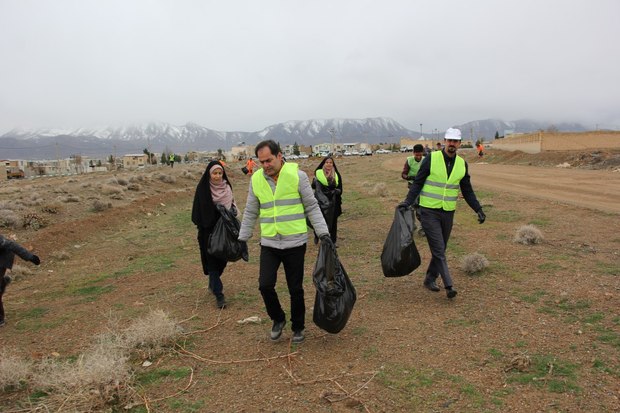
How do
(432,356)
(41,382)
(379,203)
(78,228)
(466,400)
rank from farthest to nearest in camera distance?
(379,203) < (78,228) < (432,356) < (41,382) < (466,400)

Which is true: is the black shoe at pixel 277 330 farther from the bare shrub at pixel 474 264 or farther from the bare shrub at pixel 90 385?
the bare shrub at pixel 474 264

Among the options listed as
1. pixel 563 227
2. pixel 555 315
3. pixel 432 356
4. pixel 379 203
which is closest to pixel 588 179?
pixel 379 203

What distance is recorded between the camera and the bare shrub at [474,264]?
6.19 meters

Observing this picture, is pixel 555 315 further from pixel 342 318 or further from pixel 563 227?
pixel 563 227

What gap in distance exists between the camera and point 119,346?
4.38 meters

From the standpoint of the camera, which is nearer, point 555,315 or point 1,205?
point 555,315

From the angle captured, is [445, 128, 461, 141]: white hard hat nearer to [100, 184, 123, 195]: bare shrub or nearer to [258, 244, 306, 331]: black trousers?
[258, 244, 306, 331]: black trousers

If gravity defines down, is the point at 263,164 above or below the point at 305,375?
above

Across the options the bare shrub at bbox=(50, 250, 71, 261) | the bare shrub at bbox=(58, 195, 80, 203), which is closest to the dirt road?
the bare shrub at bbox=(50, 250, 71, 261)

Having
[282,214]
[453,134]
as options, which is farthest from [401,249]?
[282,214]

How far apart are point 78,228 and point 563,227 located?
12.4 m

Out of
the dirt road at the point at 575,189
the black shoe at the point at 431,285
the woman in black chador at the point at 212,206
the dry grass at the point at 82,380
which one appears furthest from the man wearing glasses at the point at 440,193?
the dirt road at the point at 575,189

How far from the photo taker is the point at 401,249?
16.8ft

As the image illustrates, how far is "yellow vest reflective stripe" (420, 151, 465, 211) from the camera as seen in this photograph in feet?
17.2
